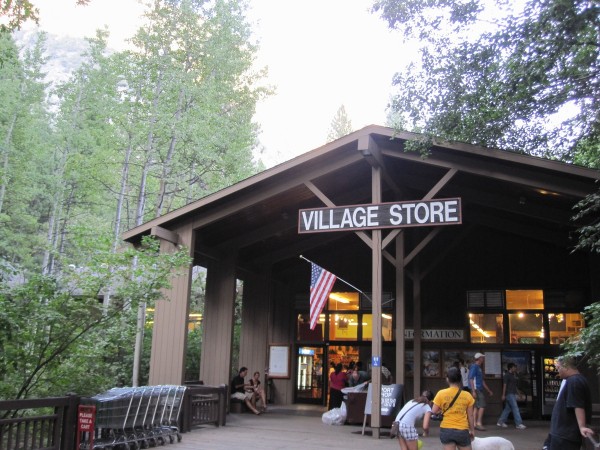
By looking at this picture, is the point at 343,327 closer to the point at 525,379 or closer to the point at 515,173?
the point at 525,379

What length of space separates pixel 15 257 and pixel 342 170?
78.5 feet

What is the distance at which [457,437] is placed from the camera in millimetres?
5879

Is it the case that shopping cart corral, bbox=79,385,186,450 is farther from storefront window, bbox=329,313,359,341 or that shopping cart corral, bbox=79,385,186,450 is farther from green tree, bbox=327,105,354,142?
green tree, bbox=327,105,354,142

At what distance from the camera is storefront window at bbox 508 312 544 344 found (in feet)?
52.1

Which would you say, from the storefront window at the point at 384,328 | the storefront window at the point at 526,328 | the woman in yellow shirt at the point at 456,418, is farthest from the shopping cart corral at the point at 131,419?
the storefront window at the point at 526,328

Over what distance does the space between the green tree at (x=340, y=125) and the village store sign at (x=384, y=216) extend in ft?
177

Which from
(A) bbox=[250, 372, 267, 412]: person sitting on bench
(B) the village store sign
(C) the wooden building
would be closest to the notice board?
(C) the wooden building

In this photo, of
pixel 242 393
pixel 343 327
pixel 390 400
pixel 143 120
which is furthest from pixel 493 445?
pixel 143 120

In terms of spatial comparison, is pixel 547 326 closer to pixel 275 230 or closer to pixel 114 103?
pixel 275 230

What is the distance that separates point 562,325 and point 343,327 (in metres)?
6.15

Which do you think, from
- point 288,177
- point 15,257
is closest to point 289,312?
point 288,177

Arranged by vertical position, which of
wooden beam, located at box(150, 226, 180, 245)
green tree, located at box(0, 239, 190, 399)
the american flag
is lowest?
green tree, located at box(0, 239, 190, 399)

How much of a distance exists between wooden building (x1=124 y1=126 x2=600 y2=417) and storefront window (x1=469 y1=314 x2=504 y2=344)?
38 mm

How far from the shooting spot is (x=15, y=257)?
30750 millimetres
